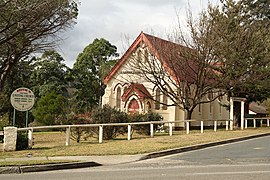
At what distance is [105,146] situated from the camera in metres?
18.5

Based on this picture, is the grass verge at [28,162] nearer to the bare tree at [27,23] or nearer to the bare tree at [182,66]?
the bare tree at [27,23]

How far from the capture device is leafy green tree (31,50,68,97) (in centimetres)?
4928

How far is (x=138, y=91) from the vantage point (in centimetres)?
3709

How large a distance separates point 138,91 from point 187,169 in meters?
24.5

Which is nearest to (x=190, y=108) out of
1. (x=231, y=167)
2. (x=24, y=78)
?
(x=231, y=167)

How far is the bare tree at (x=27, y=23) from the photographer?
22.9 m

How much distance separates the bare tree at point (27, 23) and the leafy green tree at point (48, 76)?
19486 mm

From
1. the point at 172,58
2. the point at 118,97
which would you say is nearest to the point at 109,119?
the point at 172,58

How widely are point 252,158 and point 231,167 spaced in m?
2.71

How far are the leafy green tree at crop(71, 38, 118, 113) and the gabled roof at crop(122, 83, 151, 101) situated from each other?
16791 millimetres

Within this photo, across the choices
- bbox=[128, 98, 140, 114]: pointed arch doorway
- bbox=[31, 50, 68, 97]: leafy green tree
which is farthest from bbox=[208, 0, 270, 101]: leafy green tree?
bbox=[31, 50, 68, 97]: leafy green tree

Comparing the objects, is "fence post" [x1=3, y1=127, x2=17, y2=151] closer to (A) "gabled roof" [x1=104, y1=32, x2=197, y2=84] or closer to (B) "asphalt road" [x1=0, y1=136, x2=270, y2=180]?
(B) "asphalt road" [x1=0, y1=136, x2=270, y2=180]

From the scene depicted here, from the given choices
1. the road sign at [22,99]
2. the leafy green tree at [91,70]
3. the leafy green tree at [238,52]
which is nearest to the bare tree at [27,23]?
the road sign at [22,99]

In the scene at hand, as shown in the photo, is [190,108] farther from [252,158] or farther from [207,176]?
[207,176]
